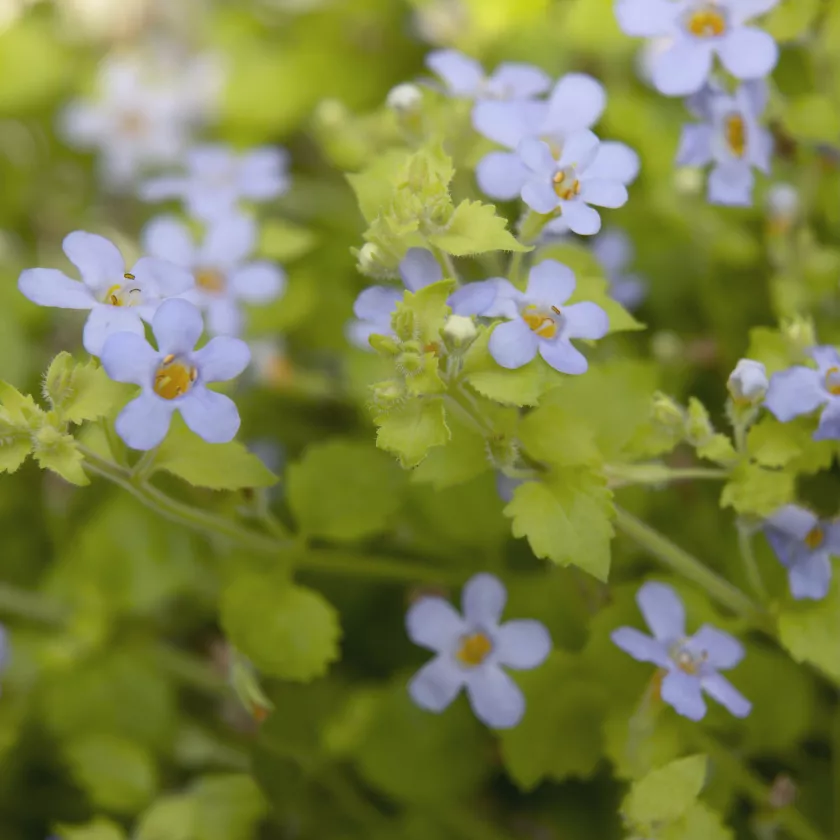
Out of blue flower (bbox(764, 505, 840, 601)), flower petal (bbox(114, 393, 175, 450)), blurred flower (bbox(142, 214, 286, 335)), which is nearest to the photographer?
flower petal (bbox(114, 393, 175, 450))

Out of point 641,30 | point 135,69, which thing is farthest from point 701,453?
point 135,69

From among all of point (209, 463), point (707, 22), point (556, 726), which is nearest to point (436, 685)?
point (556, 726)

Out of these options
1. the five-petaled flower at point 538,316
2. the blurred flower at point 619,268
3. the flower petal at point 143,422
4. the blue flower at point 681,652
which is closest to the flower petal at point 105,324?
the flower petal at point 143,422

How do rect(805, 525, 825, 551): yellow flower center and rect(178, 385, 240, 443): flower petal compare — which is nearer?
rect(178, 385, 240, 443): flower petal

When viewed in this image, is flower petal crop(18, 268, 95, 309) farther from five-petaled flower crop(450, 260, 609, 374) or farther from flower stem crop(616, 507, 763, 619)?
flower stem crop(616, 507, 763, 619)

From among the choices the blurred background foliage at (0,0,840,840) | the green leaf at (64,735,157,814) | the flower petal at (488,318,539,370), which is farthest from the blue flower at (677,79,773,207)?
the green leaf at (64,735,157,814)

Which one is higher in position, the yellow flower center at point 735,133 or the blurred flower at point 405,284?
the yellow flower center at point 735,133

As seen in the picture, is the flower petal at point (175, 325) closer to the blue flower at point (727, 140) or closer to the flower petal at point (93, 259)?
the flower petal at point (93, 259)
